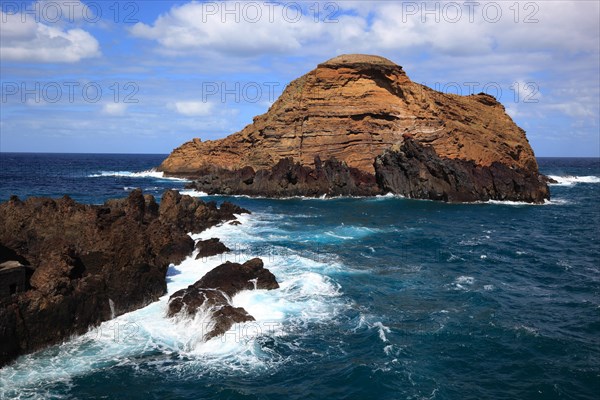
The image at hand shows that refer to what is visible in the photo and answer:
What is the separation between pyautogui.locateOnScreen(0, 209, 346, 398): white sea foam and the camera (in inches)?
620

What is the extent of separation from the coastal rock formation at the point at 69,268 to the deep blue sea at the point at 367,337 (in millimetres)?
672

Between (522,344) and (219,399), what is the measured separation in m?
11.4

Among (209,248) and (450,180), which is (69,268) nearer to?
(209,248)

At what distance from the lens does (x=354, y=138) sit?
252 ft

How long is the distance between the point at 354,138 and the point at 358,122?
282 centimetres

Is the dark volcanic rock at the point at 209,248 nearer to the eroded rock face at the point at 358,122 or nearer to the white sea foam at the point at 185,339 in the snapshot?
the white sea foam at the point at 185,339

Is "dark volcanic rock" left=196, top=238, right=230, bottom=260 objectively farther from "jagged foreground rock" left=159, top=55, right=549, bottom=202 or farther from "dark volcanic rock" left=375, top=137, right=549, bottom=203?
"dark volcanic rock" left=375, top=137, right=549, bottom=203

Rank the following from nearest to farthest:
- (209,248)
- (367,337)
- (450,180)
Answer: (367,337) → (209,248) → (450,180)

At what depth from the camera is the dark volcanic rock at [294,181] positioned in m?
67.9

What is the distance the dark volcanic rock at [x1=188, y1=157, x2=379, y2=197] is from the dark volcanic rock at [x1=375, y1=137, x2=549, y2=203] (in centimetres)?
464

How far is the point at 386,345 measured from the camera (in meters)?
18.2

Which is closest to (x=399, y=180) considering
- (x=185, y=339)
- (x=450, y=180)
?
(x=450, y=180)

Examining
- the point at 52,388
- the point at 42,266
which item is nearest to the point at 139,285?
the point at 42,266

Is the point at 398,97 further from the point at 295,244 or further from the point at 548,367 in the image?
the point at 548,367
